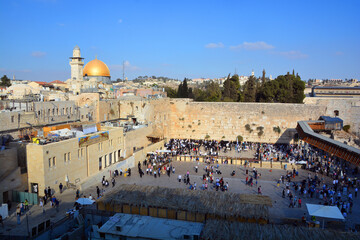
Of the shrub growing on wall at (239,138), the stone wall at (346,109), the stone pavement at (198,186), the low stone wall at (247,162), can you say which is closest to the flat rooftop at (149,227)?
the stone pavement at (198,186)

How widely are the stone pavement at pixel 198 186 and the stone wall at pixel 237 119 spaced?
9899 mm

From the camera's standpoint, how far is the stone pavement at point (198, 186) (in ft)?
38.7

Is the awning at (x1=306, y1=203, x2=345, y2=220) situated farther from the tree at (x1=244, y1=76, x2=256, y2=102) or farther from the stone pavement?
the tree at (x1=244, y1=76, x2=256, y2=102)

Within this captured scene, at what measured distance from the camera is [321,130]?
90.9 feet

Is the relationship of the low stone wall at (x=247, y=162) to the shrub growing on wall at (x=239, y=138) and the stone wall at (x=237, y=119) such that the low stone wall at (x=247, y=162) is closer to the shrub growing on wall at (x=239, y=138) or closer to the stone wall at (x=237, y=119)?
the shrub growing on wall at (x=239, y=138)

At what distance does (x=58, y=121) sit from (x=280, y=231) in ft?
60.4

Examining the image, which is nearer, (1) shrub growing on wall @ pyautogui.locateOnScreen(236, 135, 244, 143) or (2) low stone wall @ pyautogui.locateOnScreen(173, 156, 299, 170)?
(2) low stone wall @ pyautogui.locateOnScreen(173, 156, 299, 170)

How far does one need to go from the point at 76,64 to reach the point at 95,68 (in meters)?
2.19

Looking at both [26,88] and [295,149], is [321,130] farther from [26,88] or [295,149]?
[26,88]

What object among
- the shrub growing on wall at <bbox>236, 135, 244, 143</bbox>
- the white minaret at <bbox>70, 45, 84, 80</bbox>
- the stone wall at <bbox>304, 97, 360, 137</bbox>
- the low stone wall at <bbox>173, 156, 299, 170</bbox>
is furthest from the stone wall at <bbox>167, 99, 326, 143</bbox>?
the white minaret at <bbox>70, 45, 84, 80</bbox>

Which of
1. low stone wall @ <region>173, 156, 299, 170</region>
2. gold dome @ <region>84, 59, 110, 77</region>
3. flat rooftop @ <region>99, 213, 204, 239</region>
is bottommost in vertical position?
low stone wall @ <region>173, 156, 299, 170</region>

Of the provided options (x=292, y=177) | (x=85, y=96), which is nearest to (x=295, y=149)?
(x=292, y=177)

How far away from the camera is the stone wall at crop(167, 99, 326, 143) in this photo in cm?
3023

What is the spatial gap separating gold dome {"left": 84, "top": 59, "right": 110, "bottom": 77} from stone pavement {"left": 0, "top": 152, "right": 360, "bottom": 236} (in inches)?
746
